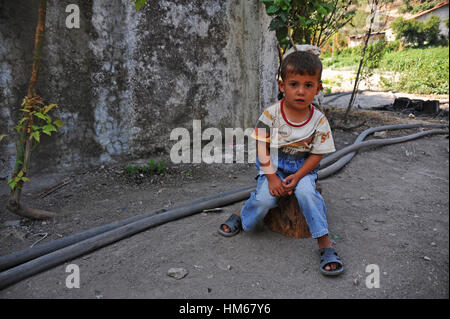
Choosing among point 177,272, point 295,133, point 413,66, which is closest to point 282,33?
point 295,133

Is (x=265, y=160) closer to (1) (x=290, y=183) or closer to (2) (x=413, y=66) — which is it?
(1) (x=290, y=183)

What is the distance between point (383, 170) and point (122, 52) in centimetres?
339

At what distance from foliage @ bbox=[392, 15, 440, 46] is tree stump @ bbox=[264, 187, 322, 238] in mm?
3836

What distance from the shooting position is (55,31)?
3.37 metres

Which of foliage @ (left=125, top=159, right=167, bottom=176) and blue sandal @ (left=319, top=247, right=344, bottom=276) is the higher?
foliage @ (left=125, top=159, right=167, bottom=176)

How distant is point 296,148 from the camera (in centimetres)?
223

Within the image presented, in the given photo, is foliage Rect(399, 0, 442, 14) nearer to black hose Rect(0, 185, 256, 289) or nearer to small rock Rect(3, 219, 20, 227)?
black hose Rect(0, 185, 256, 289)

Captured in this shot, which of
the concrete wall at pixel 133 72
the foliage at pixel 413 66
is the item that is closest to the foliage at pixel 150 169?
the concrete wall at pixel 133 72

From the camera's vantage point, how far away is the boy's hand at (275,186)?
2.16m

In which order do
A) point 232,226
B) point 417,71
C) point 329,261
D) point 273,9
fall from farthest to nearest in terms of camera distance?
point 417,71, point 273,9, point 232,226, point 329,261

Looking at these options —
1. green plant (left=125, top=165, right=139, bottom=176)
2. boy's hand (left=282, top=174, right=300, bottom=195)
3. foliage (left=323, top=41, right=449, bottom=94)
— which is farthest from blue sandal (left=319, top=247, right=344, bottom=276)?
foliage (left=323, top=41, right=449, bottom=94)

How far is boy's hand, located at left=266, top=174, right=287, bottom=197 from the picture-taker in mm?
2160

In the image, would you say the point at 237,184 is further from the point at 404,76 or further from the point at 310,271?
the point at 404,76

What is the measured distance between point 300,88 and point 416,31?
523cm
